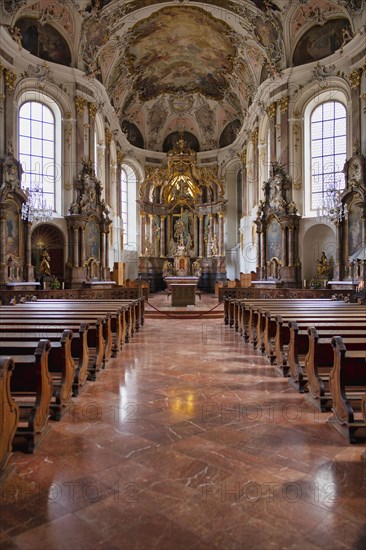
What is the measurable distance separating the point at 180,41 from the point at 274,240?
12.6 metres

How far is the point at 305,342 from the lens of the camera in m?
5.85

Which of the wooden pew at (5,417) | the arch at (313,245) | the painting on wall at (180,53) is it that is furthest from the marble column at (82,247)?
the wooden pew at (5,417)

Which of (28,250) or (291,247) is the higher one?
(291,247)

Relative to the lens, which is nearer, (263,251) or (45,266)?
(45,266)

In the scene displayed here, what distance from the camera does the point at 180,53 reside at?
84.7 feet

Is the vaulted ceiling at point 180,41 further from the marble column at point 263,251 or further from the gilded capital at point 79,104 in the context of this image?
the marble column at point 263,251

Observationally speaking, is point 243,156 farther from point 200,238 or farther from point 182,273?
point 182,273

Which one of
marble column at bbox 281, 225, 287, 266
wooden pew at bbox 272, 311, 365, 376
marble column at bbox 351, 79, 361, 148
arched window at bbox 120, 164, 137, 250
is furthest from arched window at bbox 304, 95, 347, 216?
wooden pew at bbox 272, 311, 365, 376

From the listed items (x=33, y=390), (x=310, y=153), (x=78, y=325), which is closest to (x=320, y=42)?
(x=310, y=153)

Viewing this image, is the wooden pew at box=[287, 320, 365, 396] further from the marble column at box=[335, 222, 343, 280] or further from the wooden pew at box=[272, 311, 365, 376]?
the marble column at box=[335, 222, 343, 280]

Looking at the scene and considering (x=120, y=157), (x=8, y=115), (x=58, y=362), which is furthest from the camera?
(x=120, y=157)

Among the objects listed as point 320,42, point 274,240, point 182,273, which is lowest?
point 182,273

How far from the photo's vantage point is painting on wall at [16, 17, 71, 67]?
19105mm

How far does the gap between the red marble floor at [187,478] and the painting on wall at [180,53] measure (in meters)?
21.8
